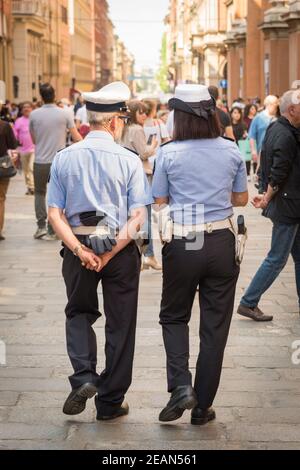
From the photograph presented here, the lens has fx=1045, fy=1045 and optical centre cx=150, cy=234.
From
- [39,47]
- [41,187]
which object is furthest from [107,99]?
[39,47]

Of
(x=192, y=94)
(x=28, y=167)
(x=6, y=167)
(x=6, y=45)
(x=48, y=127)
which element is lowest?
(x=28, y=167)

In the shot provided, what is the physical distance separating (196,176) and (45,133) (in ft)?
23.5

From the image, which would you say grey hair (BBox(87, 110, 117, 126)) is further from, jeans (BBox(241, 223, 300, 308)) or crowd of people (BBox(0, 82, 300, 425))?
jeans (BBox(241, 223, 300, 308))

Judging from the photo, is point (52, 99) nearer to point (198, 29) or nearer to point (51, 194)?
Answer: point (51, 194)

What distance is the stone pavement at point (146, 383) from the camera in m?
5.14

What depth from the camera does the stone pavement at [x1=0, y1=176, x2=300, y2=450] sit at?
514 cm

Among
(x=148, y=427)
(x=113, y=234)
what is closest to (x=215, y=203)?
(x=113, y=234)

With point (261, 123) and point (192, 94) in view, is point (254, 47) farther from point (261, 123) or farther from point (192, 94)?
point (192, 94)

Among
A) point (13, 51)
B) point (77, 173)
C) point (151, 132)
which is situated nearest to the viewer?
point (77, 173)

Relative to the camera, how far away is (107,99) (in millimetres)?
5273

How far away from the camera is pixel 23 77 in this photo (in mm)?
54188

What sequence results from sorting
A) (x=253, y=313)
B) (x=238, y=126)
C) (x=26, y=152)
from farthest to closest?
(x=238, y=126) < (x=26, y=152) < (x=253, y=313)

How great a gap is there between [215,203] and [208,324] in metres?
0.62

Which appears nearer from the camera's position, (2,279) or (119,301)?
(119,301)
